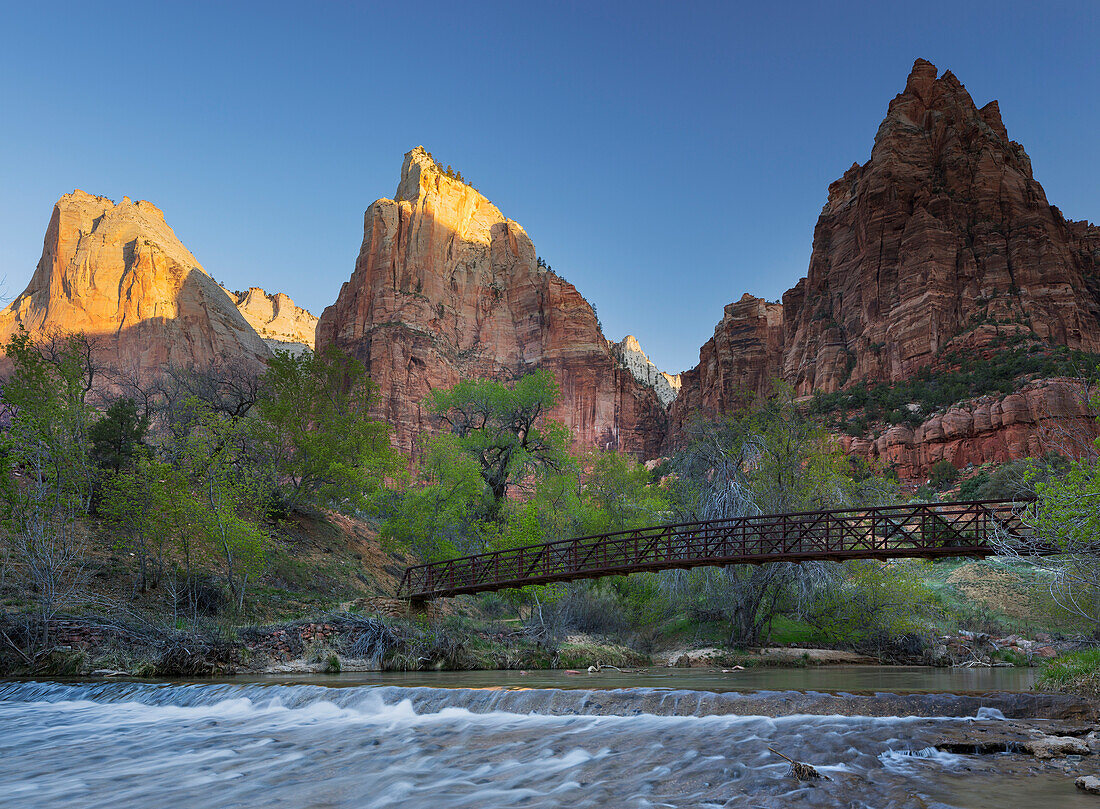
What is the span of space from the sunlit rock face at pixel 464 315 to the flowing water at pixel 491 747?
8638 centimetres

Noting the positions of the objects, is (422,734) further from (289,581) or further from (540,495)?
(540,495)

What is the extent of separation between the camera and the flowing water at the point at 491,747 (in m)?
7.14

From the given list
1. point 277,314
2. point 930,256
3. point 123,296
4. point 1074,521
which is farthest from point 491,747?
point 277,314

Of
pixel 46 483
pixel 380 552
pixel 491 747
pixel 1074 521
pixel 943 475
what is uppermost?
pixel 943 475

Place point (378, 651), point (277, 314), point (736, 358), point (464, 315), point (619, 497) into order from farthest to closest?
point (277, 314) → point (736, 358) → point (464, 315) → point (619, 497) → point (378, 651)

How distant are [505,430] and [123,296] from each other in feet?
229

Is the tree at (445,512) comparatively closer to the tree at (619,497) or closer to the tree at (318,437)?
the tree at (318,437)

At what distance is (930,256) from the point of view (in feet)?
303

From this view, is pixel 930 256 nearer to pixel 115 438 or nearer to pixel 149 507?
pixel 115 438

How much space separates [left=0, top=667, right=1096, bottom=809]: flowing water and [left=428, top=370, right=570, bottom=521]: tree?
815 inches

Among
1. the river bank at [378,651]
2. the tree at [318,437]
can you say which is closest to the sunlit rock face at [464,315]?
the tree at [318,437]

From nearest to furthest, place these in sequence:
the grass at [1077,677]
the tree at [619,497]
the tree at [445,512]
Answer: the grass at [1077,677] < the tree at [445,512] < the tree at [619,497]

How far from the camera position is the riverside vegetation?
57.3ft

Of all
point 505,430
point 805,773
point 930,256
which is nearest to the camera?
point 805,773
